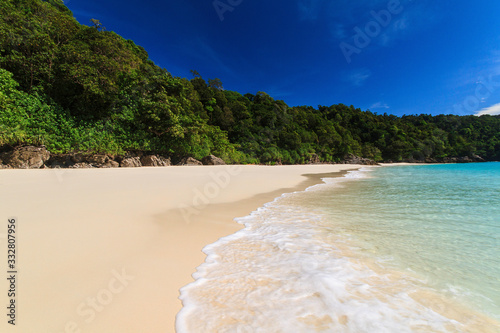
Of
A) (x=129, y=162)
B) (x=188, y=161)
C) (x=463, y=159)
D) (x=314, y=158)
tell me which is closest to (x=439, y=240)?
(x=129, y=162)

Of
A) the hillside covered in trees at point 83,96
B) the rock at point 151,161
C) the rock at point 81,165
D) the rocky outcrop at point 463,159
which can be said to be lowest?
the rock at point 81,165

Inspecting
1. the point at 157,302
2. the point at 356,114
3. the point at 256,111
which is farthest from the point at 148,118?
the point at 356,114

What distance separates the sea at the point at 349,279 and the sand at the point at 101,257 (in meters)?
0.22

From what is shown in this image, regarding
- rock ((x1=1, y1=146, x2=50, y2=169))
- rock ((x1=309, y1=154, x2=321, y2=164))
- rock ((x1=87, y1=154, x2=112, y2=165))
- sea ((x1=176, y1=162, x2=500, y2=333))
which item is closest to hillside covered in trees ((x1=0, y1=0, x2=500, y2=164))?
rock ((x1=87, y1=154, x2=112, y2=165))

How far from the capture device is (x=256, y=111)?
138ft

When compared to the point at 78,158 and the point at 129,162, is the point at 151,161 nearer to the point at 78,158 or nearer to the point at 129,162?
the point at 129,162

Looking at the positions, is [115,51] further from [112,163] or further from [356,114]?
[356,114]

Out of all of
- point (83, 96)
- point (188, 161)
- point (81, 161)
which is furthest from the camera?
point (188, 161)

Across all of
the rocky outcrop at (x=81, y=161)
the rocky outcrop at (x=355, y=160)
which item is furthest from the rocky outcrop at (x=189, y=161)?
the rocky outcrop at (x=355, y=160)

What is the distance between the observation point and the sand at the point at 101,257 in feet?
4.01

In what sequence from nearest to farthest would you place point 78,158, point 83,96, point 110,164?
point 78,158 < point 110,164 < point 83,96

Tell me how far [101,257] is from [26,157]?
1286 cm

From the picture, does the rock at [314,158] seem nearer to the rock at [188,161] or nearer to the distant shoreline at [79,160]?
the distant shoreline at [79,160]

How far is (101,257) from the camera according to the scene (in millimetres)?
1936
